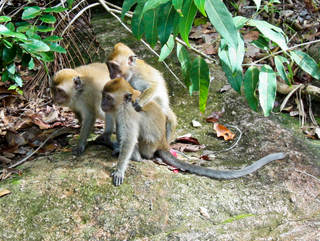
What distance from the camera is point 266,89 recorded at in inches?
151

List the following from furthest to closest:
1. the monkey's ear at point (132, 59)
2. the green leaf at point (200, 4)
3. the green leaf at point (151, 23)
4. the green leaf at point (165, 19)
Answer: the monkey's ear at point (132, 59), the green leaf at point (151, 23), the green leaf at point (165, 19), the green leaf at point (200, 4)

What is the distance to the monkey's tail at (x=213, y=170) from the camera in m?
4.52

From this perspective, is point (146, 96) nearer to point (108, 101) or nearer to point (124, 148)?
point (108, 101)

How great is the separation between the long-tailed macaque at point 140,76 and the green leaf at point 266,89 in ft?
5.49

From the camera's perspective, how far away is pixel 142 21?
11.8 ft

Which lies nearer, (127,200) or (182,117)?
(127,200)

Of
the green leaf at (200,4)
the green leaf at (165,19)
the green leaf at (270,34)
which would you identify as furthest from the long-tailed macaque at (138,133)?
the green leaf at (200,4)

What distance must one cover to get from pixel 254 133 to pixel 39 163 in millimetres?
3120

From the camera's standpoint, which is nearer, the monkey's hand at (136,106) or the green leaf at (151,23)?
the green leaf at (151,23)

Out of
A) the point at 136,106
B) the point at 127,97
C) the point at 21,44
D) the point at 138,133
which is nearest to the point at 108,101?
the point at 127,97

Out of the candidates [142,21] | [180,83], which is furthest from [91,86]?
[180,83]

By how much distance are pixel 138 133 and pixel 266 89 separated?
171 cm

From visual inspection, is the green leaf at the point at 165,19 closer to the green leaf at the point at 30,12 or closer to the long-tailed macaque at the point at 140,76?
the long-tailed macaque at the point at 140,76

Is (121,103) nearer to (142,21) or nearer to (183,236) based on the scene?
(142,21)
